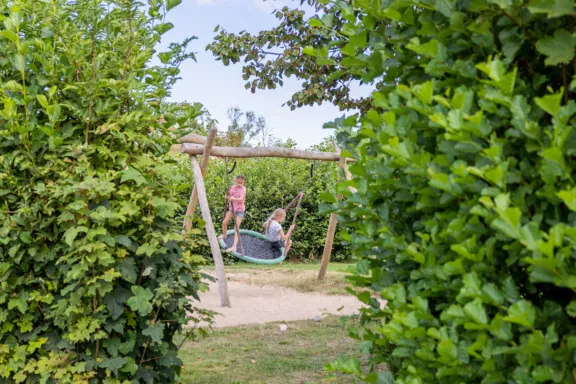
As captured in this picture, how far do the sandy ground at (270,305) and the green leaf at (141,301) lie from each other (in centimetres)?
393

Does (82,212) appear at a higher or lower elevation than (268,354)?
higher

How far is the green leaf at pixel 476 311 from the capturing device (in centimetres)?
150

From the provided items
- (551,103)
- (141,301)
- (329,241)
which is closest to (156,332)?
(141,301)

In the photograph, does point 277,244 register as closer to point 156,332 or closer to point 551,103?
point 156,332

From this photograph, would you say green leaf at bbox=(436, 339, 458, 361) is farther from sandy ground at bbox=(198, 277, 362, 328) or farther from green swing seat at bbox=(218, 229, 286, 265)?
green swing seat at bbox=(218, 229, 286, 265)

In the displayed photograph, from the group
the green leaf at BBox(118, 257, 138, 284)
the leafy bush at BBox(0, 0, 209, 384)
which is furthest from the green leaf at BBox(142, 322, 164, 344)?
the green leaf at BBox(118, 257, 138, 284)

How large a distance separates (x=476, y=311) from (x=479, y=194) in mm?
329

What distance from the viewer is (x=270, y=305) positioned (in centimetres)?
904

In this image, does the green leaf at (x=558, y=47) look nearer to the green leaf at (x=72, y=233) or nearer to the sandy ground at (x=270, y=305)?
the green leaf at (x=72, y=233)

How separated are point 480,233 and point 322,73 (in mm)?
7914

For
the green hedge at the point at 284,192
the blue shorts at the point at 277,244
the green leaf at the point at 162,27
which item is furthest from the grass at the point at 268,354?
the green hedge at the point at 284,192

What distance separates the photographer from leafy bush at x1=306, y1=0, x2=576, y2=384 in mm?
1441

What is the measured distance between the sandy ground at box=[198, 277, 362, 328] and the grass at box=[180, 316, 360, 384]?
470 millimetres

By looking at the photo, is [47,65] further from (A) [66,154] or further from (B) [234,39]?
(B) [234,39]
